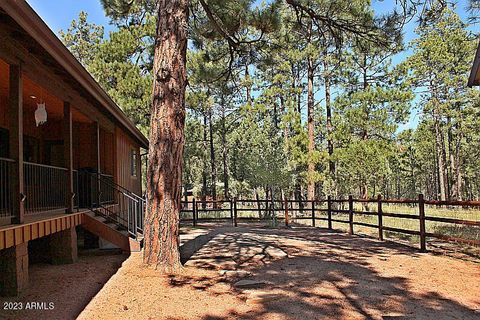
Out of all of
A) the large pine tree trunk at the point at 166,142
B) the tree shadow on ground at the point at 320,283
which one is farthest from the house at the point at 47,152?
the tree shadow on ground at the point at 320,283

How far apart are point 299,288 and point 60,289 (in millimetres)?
3408

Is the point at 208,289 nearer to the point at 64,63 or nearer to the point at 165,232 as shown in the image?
the point at 165,232

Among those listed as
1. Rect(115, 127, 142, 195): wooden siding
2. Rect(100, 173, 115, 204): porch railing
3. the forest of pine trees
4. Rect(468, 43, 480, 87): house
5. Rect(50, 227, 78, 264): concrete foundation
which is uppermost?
the forest of pine trees

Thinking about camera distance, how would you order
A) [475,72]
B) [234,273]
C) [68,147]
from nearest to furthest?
[234,273] → [68,147] → [475,72]

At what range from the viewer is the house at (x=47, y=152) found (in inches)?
195

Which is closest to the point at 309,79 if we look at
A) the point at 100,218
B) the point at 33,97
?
the point at 100,218

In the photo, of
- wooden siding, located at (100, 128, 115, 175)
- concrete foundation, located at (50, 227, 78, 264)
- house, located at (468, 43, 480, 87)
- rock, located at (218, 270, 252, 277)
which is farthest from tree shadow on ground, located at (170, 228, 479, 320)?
wooden siding, located at (100, 128, 115, 175)

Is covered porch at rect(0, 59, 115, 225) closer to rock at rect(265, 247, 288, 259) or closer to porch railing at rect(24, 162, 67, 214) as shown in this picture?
porch railing at rect(24, 162, 67, 214)

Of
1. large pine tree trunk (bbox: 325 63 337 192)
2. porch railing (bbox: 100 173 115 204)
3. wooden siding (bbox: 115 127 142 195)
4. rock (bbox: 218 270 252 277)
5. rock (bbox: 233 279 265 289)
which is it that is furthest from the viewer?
large pine tree trunk (bbox: 325 63 337 192)

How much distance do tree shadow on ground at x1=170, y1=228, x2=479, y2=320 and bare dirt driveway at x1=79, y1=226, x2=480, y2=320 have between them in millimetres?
12

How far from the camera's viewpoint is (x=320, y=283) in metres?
5.58

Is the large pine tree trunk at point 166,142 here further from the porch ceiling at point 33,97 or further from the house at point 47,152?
the porch ceiling at point 33,97

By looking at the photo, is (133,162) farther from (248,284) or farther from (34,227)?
(248,284)

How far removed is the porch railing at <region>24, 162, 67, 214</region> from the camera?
20.6 feet
